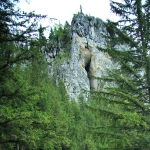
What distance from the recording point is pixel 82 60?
70000 millimetres

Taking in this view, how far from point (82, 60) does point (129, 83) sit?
63014mm

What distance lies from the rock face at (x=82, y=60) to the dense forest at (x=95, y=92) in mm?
56775

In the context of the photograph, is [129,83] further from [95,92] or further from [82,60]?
[82,60]

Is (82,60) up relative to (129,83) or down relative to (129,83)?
up

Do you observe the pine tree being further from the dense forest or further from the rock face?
the rock face

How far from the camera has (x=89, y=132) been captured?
7051 mm

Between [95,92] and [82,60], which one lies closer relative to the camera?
[95,92]

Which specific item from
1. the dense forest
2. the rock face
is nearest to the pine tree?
the dense forest

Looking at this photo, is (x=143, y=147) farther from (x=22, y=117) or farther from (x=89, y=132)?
(x=22, y=117)

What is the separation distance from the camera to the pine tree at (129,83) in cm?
679

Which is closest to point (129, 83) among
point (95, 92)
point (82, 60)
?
point (95, 92)

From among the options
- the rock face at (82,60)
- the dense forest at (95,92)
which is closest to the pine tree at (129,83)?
the dense forest at (95,92)

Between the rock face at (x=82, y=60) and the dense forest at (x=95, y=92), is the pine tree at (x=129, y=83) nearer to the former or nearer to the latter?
the dense forest at (x=95, y=92)

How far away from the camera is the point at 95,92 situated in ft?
23.4
